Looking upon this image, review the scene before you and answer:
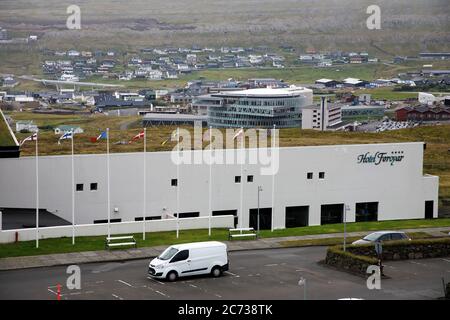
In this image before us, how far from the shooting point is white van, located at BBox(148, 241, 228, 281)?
30.4 meters

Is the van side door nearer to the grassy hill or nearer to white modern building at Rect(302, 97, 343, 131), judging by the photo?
the grassy hill

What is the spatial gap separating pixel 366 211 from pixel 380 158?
272cm

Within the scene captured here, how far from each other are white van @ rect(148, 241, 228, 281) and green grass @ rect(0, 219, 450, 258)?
551cm

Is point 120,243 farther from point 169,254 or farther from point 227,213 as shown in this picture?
point 227,213

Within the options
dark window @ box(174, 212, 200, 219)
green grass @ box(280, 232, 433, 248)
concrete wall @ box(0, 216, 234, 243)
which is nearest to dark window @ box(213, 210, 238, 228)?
dark window @ box(174, 212, 200, 219)

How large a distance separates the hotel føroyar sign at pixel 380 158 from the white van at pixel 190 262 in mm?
17530

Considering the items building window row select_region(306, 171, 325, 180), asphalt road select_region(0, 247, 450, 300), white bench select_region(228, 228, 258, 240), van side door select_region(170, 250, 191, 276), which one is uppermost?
building window row select_region(306, 171, 325, 180)

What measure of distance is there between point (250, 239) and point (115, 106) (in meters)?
130

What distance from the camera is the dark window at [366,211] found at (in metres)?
47.8

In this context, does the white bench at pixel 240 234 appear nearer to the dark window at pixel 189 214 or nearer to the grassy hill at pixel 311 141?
the dark window at pixel 189 214

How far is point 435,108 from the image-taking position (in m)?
148

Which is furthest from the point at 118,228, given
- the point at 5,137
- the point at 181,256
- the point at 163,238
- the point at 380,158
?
the point at 380,158
